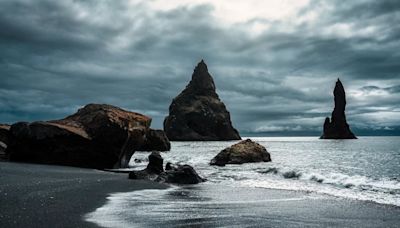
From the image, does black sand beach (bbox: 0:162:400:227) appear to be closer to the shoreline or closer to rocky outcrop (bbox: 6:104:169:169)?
the shoreline

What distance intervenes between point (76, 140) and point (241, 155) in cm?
1632

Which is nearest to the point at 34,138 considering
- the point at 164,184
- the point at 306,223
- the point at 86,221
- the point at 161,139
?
the point at 164,184

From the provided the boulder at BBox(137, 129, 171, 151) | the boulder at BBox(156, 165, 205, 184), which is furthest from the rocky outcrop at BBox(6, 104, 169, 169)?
the boulder at BBox(137, 129, 171, 151)

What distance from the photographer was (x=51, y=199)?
12.9 m

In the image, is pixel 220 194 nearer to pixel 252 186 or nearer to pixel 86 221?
pixel 252 186

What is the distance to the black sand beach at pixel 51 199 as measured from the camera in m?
9.58

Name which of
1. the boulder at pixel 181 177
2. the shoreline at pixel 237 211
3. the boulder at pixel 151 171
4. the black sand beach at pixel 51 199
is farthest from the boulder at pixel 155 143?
the shoreline at pixel 237 211

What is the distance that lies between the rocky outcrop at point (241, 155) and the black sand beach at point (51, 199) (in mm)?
18288

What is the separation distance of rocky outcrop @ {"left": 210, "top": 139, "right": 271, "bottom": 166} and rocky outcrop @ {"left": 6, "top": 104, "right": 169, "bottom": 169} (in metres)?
10.6

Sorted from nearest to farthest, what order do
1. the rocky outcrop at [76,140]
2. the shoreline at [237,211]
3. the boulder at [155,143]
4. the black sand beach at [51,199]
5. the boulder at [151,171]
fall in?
the black sand beach at [51,199]
the shoreline at [237,211]
the boulder at [151,171]
the rocky outcrop at [76,140]
the boulder at [155,143]

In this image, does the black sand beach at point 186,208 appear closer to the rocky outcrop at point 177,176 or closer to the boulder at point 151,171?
the rocky outcrop at point 177,176

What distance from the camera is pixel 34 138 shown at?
96.0ft

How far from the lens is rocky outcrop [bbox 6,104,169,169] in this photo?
2908 centimetres

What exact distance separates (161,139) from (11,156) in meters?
45.4
